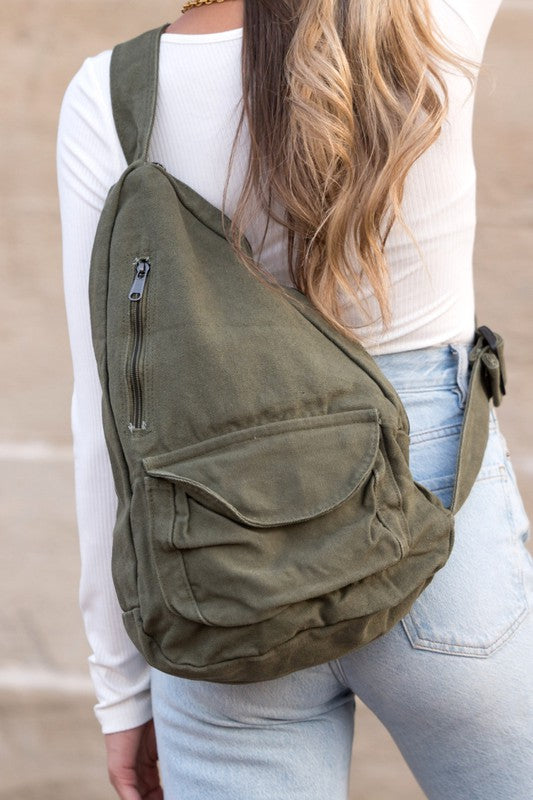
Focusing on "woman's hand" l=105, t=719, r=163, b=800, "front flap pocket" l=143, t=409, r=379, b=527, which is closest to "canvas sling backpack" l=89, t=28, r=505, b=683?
"front flap pocket" l=143, t=409, r=379, b=527

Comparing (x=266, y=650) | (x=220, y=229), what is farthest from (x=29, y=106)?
(x=266, y=650)

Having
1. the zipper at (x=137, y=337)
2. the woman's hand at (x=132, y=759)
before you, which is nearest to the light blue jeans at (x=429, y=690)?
the woman's hand at (x=132, y=759)

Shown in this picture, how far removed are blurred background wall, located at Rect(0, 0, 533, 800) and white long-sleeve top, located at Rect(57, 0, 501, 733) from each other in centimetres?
95

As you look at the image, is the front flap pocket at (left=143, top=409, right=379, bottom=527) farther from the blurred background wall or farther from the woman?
the blurred background wall

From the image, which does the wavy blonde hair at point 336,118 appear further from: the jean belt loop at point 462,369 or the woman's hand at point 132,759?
the woman's hand at point 132,759

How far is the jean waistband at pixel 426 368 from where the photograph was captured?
97 cm

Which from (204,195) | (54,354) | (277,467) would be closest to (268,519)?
(277,467)

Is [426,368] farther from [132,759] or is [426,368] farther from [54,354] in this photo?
[54,354]

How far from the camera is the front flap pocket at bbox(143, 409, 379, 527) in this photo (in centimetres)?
82

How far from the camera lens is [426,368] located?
3.22ft

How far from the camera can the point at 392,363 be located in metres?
0.98

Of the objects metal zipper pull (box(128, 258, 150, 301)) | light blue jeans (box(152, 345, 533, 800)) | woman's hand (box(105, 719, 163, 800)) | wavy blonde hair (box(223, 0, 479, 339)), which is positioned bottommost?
woman's hand (box(105, 719, 163, 800))

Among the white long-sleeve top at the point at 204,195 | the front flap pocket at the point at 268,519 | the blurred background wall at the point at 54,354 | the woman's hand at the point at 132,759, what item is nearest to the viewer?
the front flap pocket at the point at 268,519

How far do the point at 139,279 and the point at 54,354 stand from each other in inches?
51.2
